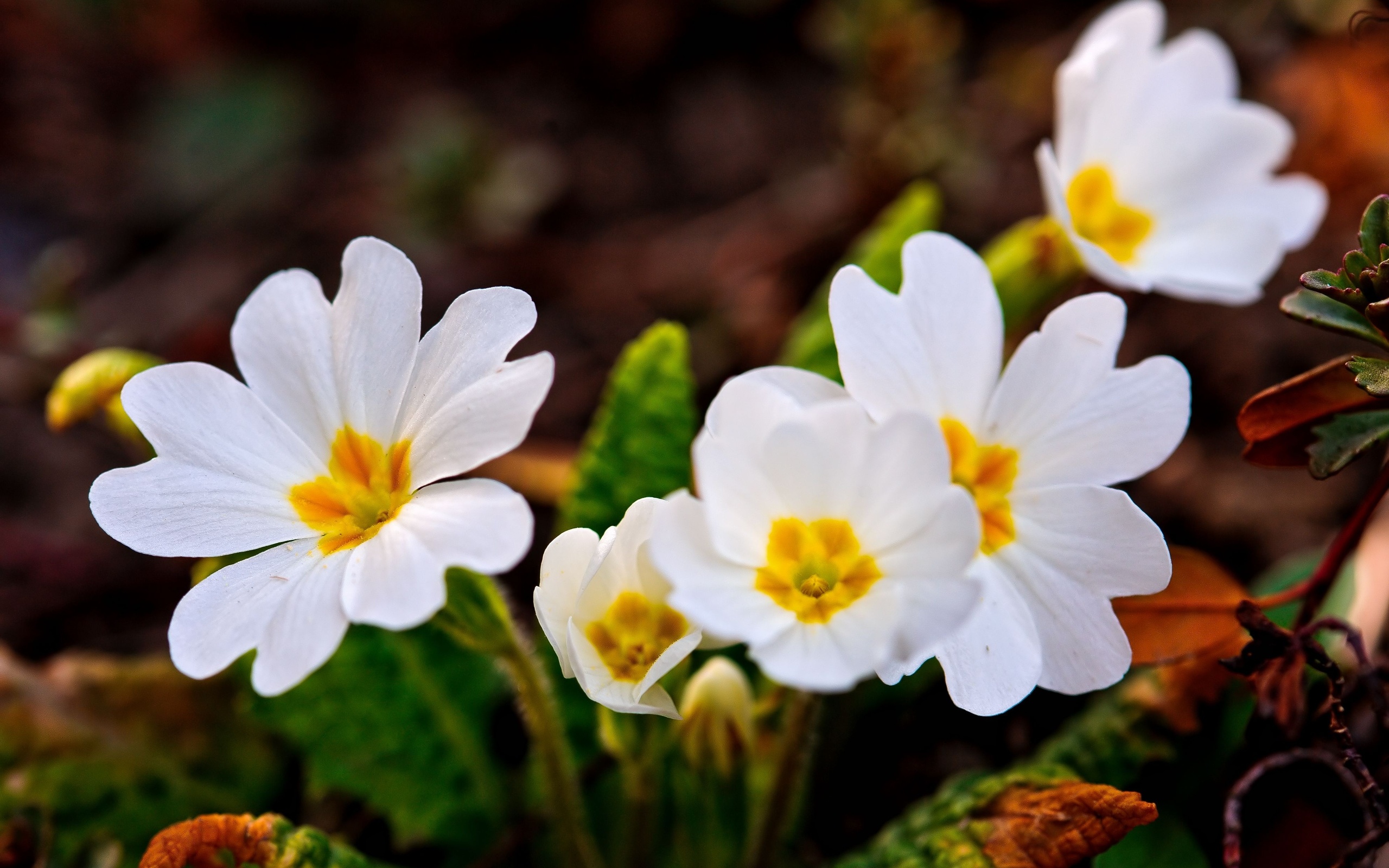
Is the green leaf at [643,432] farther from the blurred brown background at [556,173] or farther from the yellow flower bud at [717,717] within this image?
the blurred brown background at [556,173]

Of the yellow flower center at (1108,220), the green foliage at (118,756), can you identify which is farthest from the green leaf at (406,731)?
the yellow flower center at (1108,220)

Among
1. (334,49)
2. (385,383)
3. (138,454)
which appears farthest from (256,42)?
(385,383)

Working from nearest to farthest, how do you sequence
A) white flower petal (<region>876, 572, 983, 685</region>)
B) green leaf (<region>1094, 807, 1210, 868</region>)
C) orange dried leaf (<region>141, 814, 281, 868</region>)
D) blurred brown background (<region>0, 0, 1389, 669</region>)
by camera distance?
white flower petal (<region>876, 572, 983, 685</region>)
orange dried leaf (<region>141, 814, 281, 868</region>)
green leaf (<region>1094, 807, 1210, 868</region>)
blurred brown background (<region>0, 0, 1389, 669</region>)

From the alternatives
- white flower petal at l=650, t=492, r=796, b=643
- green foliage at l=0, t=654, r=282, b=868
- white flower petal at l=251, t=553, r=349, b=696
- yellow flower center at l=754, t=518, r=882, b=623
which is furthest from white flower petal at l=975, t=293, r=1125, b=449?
green foliage at l=0, t=654, r=282, b=868

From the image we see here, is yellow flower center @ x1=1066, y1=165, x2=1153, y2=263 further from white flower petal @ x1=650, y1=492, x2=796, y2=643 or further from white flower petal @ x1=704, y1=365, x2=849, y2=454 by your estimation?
white flower petal @ x1=650, y1=492, x2=796, y2=643

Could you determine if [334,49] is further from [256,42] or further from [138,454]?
[138,454]
